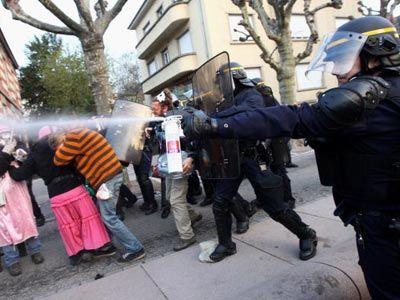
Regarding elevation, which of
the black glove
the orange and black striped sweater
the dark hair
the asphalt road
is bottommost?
the asphalt road

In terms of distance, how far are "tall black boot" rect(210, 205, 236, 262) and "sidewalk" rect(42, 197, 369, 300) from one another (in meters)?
0.07

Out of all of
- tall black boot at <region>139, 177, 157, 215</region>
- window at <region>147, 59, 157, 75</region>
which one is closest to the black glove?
tall black boot at <region>139, 177, 157, 215</region>

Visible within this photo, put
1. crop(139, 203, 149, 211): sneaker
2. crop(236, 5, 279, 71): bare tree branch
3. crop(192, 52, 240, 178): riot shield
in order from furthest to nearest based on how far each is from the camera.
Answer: crop(236, 5, 279, 71): bare tree branch < crop(139, 203, 149, 211): sneaker < crop(192, 52, 240, 178): riot shield

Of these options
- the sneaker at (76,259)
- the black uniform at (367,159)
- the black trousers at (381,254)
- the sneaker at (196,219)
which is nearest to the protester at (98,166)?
the sneaker at (76,259)

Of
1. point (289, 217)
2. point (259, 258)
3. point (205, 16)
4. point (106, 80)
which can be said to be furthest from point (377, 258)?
point (205, 16)

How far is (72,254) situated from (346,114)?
3.59m

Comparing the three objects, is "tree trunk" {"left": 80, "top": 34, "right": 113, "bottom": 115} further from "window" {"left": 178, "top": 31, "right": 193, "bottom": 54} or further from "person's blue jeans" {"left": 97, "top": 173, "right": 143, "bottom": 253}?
"window" {"left": 178, "top": 31, "right": 193, "bottom": 54}

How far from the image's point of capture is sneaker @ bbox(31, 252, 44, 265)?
440cm

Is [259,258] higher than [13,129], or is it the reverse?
[13,129]

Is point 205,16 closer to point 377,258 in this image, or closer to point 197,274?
point 197,274

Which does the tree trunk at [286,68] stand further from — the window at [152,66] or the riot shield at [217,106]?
the window at [152,66]

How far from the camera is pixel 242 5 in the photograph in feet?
36.0

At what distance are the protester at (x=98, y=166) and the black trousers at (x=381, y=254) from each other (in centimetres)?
278

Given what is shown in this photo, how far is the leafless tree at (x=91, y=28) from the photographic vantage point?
666 centimetres
